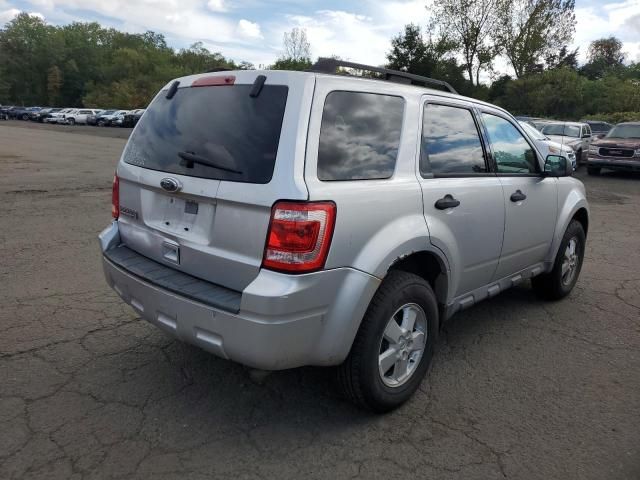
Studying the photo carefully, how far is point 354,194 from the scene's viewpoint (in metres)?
2.54

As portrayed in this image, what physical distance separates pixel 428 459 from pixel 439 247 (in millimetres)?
1178

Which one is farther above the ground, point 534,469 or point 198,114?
point 198,114

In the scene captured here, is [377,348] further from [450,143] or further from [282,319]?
[450,143]

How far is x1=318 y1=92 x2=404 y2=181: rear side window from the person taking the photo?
2541 mm

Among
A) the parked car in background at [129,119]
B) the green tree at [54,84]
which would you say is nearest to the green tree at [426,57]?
the parked car in background at [129,119]

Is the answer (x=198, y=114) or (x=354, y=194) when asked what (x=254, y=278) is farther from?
(x=198, y=114)

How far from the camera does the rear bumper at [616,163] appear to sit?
1553 centimetres

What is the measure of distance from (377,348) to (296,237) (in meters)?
0.81

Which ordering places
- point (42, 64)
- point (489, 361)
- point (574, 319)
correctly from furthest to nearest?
point (42, 64) < point (574, 319) < point (489, 361)

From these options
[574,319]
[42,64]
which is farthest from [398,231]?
[42,64]

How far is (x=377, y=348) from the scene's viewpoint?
8.84ft

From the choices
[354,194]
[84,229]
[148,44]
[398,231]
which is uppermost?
[148,44]

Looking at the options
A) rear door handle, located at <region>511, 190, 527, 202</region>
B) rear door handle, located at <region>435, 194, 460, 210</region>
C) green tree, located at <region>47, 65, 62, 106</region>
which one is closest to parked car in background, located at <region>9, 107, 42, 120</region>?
green tree, located at <region>47, 65, 62, 106</region>

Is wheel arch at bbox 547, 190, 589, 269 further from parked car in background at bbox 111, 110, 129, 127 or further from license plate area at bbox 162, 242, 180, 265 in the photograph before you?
parked car in background at bbox 111, 110, 129, 127
